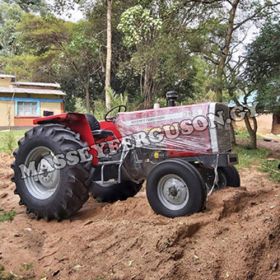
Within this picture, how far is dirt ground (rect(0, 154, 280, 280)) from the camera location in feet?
10.6

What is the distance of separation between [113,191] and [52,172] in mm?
982

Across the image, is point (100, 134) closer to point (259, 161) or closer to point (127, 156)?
point (127, 156)

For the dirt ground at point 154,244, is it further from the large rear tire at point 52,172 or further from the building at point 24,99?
the building at point 24,99

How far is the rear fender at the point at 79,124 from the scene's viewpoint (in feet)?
16.6

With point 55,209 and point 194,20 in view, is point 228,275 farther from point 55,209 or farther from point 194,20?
point 194,20

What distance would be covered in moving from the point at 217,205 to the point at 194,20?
9.83 m

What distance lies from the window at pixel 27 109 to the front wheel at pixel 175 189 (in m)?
23.1

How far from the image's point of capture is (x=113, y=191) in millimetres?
5707

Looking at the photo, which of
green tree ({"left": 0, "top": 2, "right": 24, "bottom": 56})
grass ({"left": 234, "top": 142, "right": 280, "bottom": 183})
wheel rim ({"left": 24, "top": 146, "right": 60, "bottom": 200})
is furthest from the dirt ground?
green tree ({"left": 0, "top": 2, "right": 24, "bottom": 56})

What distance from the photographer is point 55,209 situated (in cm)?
471

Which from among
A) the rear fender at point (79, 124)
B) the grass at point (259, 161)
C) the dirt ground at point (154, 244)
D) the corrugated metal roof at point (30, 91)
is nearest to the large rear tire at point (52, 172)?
the rear fender at point (79, 124)

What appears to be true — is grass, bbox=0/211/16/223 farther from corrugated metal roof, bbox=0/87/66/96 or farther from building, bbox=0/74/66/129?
corrugated metal roof, bbox=0/87/66/96

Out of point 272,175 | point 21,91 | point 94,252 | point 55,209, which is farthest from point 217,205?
point 21,91

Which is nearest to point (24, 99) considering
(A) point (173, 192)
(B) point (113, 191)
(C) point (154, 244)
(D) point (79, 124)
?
(B) point (113, 191)
